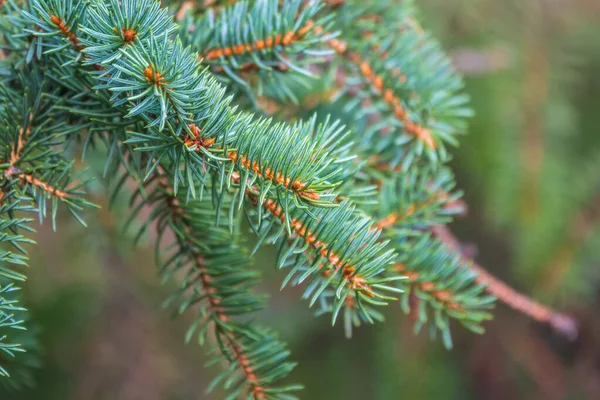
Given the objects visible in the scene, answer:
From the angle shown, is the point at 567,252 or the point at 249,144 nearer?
the point at 249,144

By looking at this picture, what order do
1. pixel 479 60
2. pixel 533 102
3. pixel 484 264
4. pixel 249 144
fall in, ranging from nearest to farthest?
pixel 249 144, pixel 479 60, pixel 533 102, pixel 484 264

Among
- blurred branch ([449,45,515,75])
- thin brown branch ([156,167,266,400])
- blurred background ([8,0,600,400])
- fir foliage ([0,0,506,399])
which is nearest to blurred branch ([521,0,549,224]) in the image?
blurred background ([8,0,600,400])

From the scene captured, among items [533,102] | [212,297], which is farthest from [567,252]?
[212,297]

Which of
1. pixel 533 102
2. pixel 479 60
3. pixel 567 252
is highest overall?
pixel 479 60

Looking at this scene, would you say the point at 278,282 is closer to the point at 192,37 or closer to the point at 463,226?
the point at 463,226

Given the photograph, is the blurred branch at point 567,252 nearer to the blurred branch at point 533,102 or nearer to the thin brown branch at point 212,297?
the blurred branch at point 533,102

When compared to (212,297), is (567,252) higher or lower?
lower

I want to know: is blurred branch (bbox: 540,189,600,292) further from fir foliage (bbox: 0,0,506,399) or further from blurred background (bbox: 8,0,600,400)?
fir foliage (bbox: 0,0,506,399)

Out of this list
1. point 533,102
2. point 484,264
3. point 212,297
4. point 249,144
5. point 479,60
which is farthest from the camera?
point 484,264

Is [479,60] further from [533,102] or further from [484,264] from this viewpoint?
[484,264]
